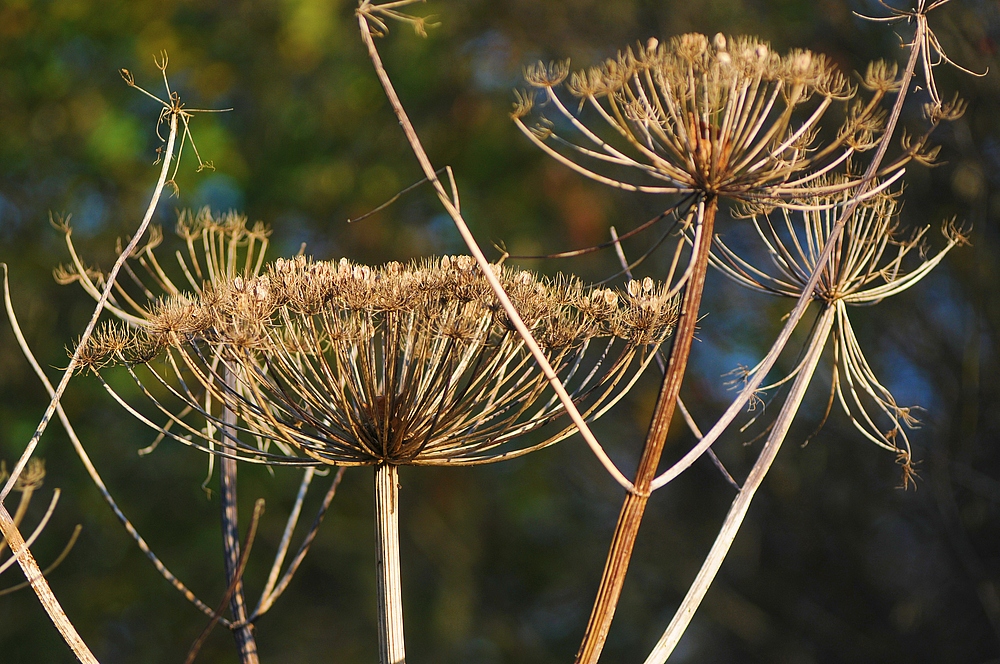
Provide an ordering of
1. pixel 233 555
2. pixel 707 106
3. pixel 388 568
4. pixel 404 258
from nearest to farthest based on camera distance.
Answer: pixel 707 106 < pixel 388 568 < pixel 233 555 < pixel 404 258

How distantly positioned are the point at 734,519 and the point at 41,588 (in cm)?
108

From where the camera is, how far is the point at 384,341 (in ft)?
5.33

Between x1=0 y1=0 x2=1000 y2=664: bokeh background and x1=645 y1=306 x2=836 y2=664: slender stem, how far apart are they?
5.31 metres

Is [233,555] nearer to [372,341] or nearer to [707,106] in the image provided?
[372,341]

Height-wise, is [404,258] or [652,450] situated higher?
[404,258]

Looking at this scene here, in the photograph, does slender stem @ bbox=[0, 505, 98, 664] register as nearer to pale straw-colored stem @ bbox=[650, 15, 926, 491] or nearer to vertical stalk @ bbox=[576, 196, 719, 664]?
vertical stalk @ bbox=[576, 196, 719, 664]

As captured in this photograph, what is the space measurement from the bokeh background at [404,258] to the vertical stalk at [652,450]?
5.61 m

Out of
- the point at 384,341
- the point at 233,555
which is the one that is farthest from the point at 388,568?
the point at 233,555

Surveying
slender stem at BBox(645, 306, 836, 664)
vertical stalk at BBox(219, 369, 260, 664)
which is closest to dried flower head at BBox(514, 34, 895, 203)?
slender stem at BBox(645, 306, 836, 664)

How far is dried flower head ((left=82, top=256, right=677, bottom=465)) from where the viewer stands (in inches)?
60.9

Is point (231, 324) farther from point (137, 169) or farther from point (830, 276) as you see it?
point (137, 169)

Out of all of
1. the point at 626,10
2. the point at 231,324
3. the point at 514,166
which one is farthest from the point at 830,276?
the point at 514,166

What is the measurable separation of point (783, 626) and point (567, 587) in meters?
2.20

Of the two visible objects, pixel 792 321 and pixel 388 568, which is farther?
pixel 388 568
